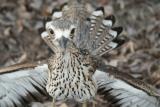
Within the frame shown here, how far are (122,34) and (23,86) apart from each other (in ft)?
8.53

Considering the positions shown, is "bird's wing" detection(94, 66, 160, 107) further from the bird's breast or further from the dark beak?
the dark beak

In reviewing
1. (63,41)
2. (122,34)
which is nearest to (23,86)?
(63,41)

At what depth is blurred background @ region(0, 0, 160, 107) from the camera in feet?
29.8

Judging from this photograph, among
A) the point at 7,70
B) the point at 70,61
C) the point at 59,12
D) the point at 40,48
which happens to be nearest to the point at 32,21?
the point at 40,48

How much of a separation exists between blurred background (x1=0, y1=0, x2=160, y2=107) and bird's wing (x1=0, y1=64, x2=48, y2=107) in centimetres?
169

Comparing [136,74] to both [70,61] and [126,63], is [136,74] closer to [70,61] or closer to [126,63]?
[126,63]

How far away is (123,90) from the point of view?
7.18 meters

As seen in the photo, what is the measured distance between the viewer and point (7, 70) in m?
7.07

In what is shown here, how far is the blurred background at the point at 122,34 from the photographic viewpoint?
9070 mm

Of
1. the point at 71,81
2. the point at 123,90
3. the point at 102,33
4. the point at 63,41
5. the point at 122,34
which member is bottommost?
the point at 123,90

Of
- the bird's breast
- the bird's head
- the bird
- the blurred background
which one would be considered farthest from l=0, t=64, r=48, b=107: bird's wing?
the blurred background

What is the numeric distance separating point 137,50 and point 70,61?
10.3 ft

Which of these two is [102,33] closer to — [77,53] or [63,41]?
[77,53]

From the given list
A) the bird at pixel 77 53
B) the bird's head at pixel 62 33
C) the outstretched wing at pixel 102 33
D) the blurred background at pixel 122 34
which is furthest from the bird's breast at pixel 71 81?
the blurred background at pixel 122 34
